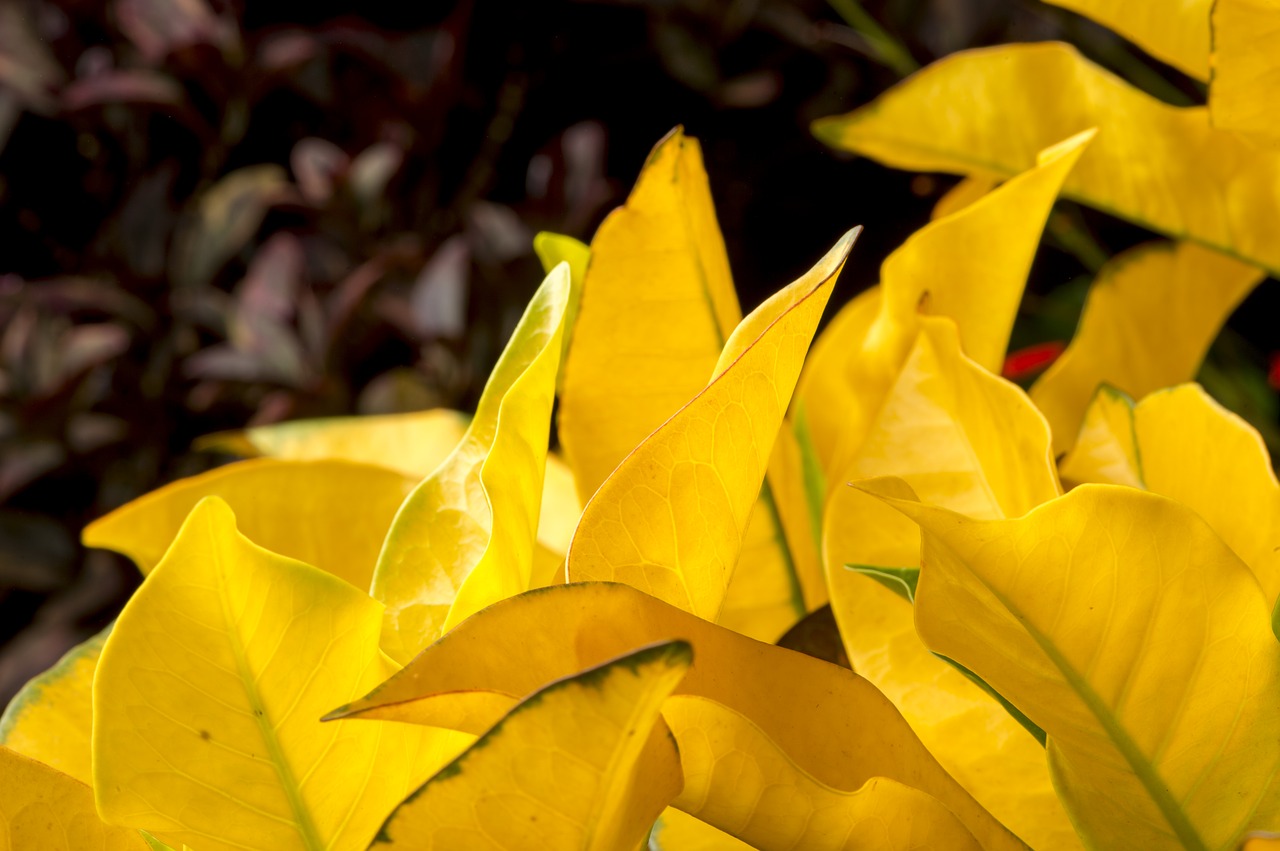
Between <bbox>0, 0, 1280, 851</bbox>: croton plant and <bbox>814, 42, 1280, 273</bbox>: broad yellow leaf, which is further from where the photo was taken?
<bbox>814, 42, 1280, 273</bbox>: broad yellow leaf

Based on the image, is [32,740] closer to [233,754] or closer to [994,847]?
[233,754]

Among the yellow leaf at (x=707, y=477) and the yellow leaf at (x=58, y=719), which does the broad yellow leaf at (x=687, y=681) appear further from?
the yellow leaf at (x=58, y=719)

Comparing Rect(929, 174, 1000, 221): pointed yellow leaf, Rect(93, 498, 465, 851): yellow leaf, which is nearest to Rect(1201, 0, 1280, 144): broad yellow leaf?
Rect(929, 174, 1000, 221): pointed yellow leaf

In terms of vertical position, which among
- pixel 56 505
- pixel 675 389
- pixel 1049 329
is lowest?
pixel 56 505

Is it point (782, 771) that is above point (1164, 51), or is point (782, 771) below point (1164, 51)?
below

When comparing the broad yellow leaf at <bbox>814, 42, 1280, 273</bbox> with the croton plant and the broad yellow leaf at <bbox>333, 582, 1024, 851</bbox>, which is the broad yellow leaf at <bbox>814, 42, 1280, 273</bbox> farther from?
the broad yellow leaf at <bbox>333, 582, 1024, 851</bbox>

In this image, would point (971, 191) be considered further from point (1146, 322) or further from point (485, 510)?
point (485, 510)

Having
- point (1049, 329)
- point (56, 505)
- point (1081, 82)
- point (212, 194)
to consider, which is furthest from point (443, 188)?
point (1081, 82)

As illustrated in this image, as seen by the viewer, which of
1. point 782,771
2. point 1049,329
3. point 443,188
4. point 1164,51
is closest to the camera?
point 782,771
